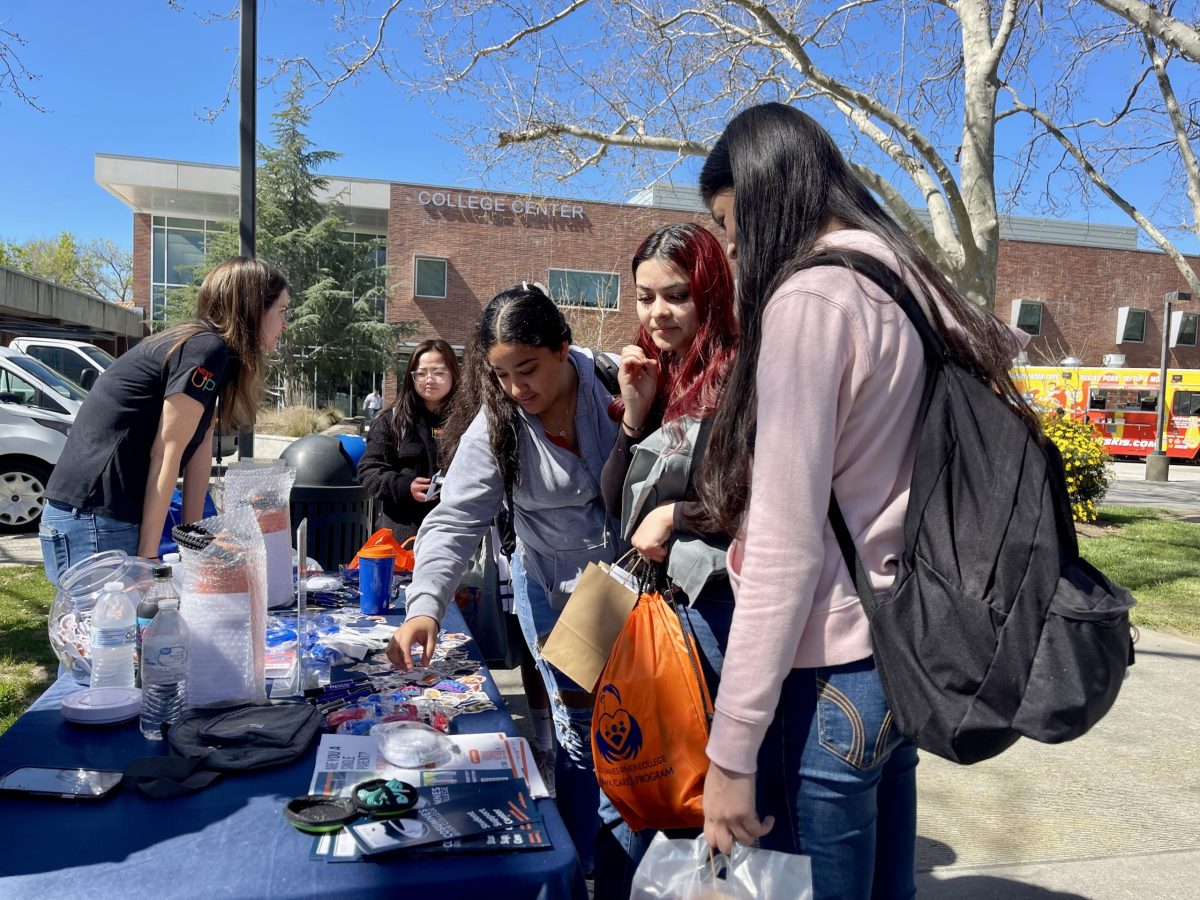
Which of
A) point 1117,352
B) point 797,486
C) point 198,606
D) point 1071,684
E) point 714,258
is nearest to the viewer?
point 1071,684

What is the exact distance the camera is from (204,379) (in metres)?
2.71

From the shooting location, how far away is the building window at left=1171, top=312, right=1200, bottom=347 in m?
34.5

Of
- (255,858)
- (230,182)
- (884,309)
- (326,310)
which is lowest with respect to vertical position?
(255,858)

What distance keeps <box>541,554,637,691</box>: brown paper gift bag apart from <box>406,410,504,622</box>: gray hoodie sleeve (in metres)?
0.47

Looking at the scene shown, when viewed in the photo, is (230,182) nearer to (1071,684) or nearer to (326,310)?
(326,310)

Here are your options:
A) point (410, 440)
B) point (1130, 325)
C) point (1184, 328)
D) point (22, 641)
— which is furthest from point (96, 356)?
point (1184, 328)

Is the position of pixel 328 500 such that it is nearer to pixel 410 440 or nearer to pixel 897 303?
pixel 410 440

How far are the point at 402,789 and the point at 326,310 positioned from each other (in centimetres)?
2821

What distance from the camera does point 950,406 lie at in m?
1.27

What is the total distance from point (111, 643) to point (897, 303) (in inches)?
71.6

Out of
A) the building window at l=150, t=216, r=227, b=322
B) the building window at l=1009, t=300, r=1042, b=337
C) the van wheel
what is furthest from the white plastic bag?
the building window at l=1009, t=300, r=1042, b=337

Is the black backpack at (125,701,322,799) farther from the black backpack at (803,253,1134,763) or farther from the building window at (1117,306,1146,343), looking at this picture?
the building window at (1117,306,1146,343)

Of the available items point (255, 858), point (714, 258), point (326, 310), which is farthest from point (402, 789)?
point (326, 310)

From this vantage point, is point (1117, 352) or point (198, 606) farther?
point (1117, 352)
